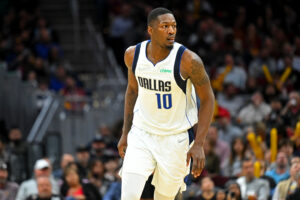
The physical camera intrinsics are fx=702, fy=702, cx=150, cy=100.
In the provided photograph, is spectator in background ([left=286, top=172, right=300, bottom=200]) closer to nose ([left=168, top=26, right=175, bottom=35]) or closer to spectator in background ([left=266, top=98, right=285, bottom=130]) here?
nose ([left=168, top=26, right=175, bottom=35])

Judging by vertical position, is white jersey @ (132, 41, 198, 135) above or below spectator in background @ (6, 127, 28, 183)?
above

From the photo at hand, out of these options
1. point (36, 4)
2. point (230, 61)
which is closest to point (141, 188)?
point (230, 61)

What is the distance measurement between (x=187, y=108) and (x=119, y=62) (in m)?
12.1

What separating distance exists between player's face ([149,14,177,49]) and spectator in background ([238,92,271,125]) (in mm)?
7914

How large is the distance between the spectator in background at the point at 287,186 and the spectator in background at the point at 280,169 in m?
0.68

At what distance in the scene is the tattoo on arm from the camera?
6.53 m

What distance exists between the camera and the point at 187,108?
6812 mm

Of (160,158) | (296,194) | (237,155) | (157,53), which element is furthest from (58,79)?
(160,158)

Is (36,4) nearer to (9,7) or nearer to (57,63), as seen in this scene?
(9,7)

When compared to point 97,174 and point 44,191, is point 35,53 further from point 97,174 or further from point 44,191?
point 44,191

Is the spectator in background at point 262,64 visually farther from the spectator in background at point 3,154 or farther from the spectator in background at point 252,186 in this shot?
the spectator in background at point 3,154

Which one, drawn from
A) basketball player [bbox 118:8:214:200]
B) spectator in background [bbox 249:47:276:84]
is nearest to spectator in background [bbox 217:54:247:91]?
spectator in background [bbox 249:47:276:84]

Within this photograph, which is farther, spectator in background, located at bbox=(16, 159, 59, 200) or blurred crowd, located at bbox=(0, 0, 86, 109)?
blurred crowd, located at bbox=(0, 0, 86, 109)

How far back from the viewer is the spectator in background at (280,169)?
10.9m
